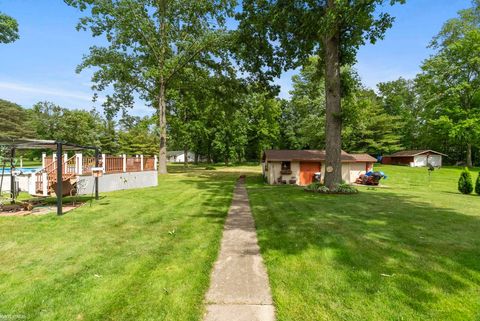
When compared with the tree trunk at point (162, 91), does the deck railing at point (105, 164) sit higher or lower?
lower

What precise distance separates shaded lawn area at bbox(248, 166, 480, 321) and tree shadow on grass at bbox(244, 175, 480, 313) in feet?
0.05

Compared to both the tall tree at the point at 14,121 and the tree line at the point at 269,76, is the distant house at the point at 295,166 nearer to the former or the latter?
the tree line at the point at 269,76

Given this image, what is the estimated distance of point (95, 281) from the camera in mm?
4141

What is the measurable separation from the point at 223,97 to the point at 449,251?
2585 cm

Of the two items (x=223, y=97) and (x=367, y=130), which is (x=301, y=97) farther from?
(x=223, y=97)

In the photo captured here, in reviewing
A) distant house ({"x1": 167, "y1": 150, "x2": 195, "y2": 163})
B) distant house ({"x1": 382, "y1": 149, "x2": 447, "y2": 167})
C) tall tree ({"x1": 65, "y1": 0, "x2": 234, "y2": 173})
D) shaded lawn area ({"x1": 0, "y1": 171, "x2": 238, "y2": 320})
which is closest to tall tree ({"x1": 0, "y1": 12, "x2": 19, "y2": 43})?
tall tree ({"x1": 65, "y1": 0, "x2": 234, "y2": 173})

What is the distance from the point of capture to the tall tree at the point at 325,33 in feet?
42.2

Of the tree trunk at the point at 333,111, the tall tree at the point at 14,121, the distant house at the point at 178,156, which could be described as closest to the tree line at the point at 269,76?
the tree trunk at the point at 333,111

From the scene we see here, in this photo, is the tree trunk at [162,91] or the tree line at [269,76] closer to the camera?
the tree line at [269,76]

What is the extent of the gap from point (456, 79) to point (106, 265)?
5058 centimetres

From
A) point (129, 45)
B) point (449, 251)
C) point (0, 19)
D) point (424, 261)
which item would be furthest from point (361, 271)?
point (0, 19)

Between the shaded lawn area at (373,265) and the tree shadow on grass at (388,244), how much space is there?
0.02 meters

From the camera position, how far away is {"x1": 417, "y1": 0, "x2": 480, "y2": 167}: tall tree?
35.3 meters

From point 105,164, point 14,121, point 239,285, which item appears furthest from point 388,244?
point 14,121
